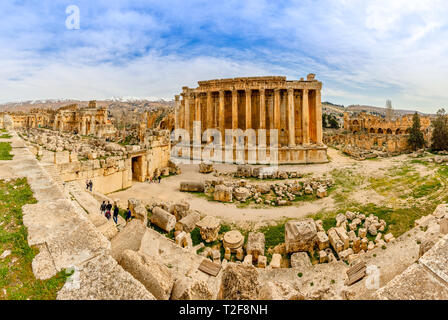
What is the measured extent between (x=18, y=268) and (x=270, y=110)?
29903 mm

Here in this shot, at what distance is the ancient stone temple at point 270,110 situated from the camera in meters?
27.5

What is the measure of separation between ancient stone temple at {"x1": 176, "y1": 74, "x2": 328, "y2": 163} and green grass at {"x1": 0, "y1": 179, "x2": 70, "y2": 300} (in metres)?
24.2

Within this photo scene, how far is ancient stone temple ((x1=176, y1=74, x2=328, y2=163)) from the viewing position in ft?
90.2

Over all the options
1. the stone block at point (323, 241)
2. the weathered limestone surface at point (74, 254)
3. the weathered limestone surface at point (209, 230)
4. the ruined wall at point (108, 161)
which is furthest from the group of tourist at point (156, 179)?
the weathered limestone surface at point (74, 254)

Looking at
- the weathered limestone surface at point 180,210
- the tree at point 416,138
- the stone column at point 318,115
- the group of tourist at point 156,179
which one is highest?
the stone column at point 318,115

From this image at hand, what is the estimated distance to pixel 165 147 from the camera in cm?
2331

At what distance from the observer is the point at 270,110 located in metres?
30.5

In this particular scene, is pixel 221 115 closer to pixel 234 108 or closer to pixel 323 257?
pixel 234 108

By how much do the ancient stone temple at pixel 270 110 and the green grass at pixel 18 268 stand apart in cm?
2423

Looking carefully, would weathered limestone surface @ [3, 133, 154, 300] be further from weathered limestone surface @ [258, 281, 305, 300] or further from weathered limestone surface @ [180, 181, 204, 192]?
weathered limestone surface @ [180, 181, 204, 192]

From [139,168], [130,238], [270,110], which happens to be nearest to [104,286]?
[130,238]

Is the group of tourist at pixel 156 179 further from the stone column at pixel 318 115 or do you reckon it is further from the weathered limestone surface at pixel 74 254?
the stone column at pixel 318 115

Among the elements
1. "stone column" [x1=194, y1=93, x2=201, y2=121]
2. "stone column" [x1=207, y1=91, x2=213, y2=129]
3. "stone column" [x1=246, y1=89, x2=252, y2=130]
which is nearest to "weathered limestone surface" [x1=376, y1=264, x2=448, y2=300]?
"stone column" [x1=246, y1=89, x2=252, y2=130]
